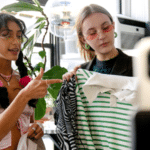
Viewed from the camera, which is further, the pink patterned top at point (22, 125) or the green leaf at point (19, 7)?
the green leaf at point (19, 7)

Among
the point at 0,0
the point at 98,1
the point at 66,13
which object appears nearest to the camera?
the point at 66,13

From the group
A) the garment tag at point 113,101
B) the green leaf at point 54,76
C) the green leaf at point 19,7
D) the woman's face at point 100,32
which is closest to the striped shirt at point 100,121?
the garment tag at point 113,101

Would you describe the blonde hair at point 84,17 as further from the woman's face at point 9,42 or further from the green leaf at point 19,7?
the green leaf at point 19,7

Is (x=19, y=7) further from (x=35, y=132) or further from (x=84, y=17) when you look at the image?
(x=35, y=132)

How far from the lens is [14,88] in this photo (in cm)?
83

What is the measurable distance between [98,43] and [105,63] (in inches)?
4.4

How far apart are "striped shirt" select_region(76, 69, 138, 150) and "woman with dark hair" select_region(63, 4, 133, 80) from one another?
4.1 inches

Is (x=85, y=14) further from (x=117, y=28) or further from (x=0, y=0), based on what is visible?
(x=0, y=0)

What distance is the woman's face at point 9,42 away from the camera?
77 centimetres

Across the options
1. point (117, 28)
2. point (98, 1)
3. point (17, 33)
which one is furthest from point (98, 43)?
point (98, 1)

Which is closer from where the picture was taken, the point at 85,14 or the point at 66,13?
the point at 85,14

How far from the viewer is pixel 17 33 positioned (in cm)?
82

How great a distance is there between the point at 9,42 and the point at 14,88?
0.69ft

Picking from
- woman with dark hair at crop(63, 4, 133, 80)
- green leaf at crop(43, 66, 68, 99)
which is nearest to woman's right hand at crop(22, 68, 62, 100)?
woman with dark hair at crop(63, 4, 133, 80)
